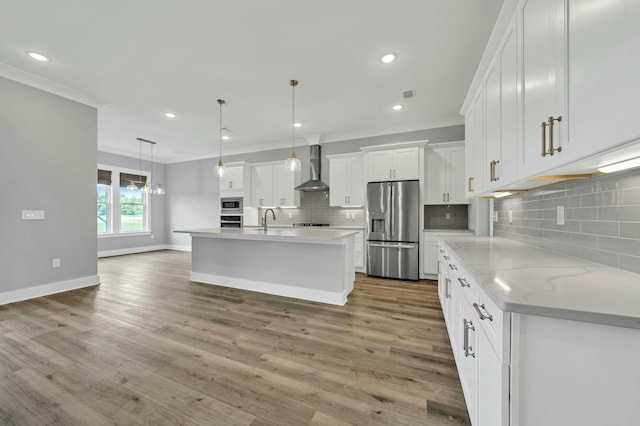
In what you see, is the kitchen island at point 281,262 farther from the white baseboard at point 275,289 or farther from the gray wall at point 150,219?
the gray wall at point 150,219

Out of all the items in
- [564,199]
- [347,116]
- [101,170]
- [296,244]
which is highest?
[347,116]

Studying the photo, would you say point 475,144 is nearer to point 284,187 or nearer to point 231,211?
point 284,187

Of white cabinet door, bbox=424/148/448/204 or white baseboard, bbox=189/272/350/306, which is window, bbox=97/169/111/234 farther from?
white cabinet door, bbox=424/148/448/204

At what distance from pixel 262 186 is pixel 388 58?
403 centimetres

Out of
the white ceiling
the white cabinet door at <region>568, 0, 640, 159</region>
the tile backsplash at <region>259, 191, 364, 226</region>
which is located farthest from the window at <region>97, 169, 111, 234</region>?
the white cabinet door at <region>568, 0, 640, 159</region>

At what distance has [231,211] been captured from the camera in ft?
20.2

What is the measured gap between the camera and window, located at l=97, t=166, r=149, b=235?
21.2 feet

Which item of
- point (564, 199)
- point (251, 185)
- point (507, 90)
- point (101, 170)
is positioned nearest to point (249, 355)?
point (564, 199)

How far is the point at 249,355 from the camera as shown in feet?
6.66

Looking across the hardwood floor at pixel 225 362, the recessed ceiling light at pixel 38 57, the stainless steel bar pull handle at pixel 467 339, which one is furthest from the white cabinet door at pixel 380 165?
the recessed ceiling light at pixel 38 57

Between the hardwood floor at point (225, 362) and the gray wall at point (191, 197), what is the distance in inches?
167

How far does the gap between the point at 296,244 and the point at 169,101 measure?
3061mm

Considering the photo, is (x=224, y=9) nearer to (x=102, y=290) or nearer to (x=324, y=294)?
(x=324, y=294)

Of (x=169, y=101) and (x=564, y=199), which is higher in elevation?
(x=169, y=101)
